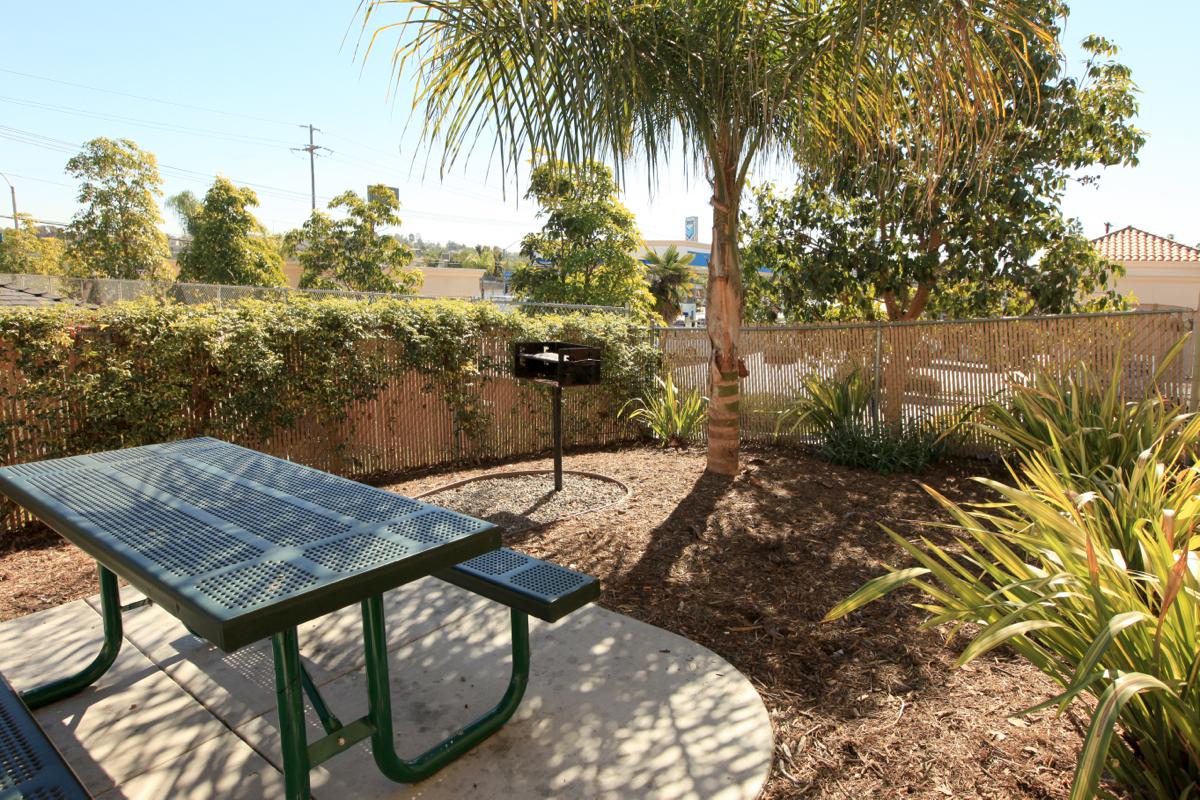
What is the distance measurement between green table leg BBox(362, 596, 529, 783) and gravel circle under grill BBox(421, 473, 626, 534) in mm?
2431

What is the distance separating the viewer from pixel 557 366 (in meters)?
5.66

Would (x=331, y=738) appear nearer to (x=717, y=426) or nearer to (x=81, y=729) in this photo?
(x=81, y=729)

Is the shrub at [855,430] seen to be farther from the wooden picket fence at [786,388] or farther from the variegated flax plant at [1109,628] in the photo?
the variegated flax plant at [1109,628]

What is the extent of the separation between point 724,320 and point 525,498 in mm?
2241

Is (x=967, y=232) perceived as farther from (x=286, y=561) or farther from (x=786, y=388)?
(x=286, y=561)

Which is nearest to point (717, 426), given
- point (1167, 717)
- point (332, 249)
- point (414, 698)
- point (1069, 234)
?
point (414, 698)

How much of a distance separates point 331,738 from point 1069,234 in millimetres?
11344

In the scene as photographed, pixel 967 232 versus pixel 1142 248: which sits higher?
pixel 1142 248

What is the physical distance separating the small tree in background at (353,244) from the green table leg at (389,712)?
24.2m

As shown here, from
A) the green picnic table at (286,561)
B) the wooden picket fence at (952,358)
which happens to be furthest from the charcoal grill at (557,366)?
the wooden picket fence at (952,358)

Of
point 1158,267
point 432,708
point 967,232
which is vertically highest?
point 1158,267

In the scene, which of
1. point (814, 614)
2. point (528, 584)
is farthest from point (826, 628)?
Answer: point (528, 584)

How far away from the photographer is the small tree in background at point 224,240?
23031 millimetres

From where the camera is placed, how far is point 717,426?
6.14 m
